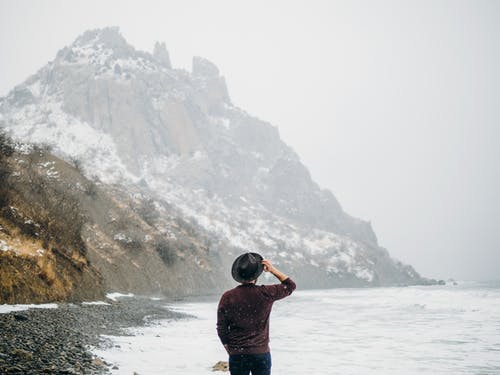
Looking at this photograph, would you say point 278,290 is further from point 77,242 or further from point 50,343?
point 77,242

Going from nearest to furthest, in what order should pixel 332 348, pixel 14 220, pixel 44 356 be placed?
pixel 44 356 < pixel 332 348 < pixel 14 220

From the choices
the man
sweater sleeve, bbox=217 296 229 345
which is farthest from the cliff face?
the man

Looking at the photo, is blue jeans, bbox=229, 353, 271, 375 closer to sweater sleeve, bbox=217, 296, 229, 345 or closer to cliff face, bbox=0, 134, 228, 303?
sweater sleeve, bbox=217, 296, 229, 345

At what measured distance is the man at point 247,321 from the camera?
480 cm

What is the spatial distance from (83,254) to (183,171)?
550 ft

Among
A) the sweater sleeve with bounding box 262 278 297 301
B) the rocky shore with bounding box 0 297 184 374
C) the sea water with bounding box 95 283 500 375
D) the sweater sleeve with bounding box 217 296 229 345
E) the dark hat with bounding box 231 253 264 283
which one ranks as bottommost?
the sea water with bounding box 95 283 500 375

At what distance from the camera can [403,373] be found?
11.4 m

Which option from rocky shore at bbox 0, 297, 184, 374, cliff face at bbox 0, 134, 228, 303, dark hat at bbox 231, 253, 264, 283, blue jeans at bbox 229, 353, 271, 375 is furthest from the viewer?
cliff face at bbox 0, 134, 228, 303

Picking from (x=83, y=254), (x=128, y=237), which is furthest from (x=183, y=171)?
(x=83, y=254)

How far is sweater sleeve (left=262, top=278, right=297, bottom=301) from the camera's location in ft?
16.1

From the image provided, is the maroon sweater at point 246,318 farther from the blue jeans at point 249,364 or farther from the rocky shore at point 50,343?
the rocky shore at point 50,343

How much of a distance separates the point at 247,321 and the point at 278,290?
0.52m

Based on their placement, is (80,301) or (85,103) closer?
(80,301)

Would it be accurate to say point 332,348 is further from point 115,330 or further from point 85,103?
point 85,103
